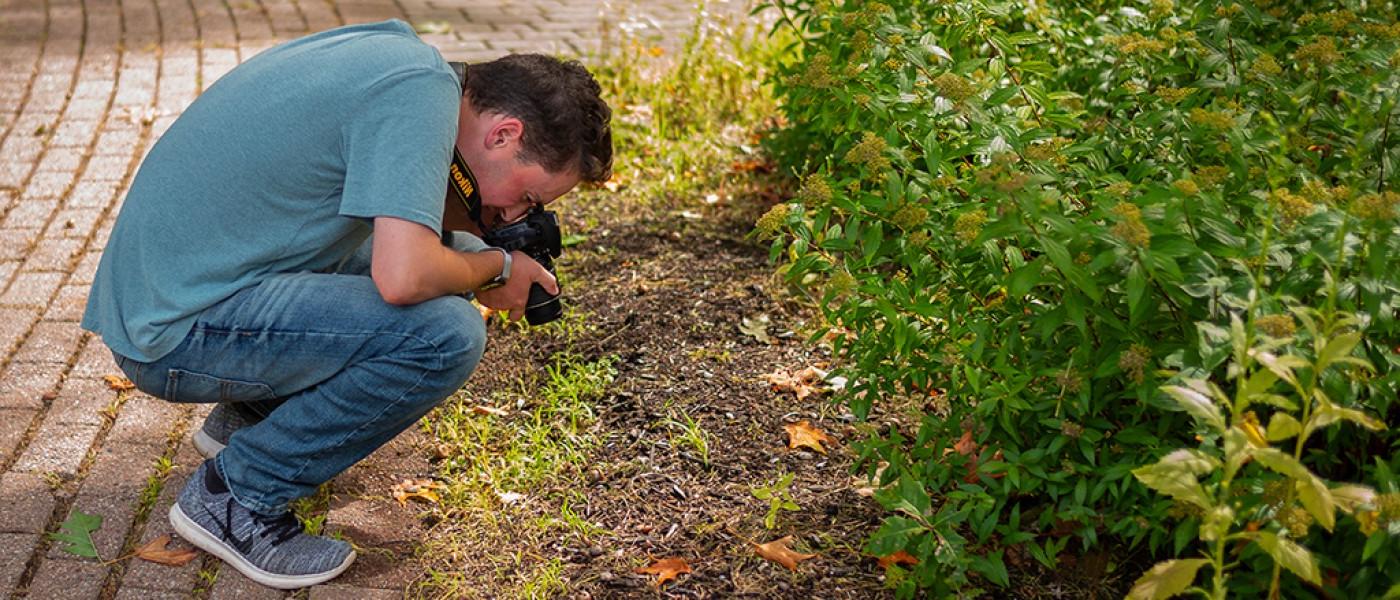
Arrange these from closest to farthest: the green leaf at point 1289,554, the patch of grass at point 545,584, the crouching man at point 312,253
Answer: the green leaf at point 1289,554 → the crouching man at point 312,253 → the patch of grass at point 545,584

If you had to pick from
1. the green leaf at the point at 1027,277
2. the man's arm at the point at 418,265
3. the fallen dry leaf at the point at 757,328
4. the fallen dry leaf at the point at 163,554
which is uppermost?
the green leaf at the point at 1027,277

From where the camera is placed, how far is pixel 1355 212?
2.21 metres

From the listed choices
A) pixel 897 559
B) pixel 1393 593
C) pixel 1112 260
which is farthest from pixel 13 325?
pixel 1393 593

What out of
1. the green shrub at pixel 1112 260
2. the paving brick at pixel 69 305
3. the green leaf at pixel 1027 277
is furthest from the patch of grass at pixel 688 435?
the paving brick at pixel 69 305

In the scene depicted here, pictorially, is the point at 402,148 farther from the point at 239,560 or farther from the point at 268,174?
the point at 239,560

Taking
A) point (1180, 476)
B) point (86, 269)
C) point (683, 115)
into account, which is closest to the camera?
point (1180, 476)

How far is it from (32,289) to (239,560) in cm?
191

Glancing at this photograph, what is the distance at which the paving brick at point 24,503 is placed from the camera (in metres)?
3.28

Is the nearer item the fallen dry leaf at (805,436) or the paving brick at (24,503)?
the paving brick at (24,503)

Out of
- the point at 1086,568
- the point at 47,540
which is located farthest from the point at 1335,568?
the point at 47,540

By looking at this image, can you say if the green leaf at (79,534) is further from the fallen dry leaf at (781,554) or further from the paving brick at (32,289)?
the fallen dry leaf at (781,554)

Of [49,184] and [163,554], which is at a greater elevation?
[163,554]

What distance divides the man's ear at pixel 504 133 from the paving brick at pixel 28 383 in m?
1.74

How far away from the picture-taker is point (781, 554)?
316 cm
